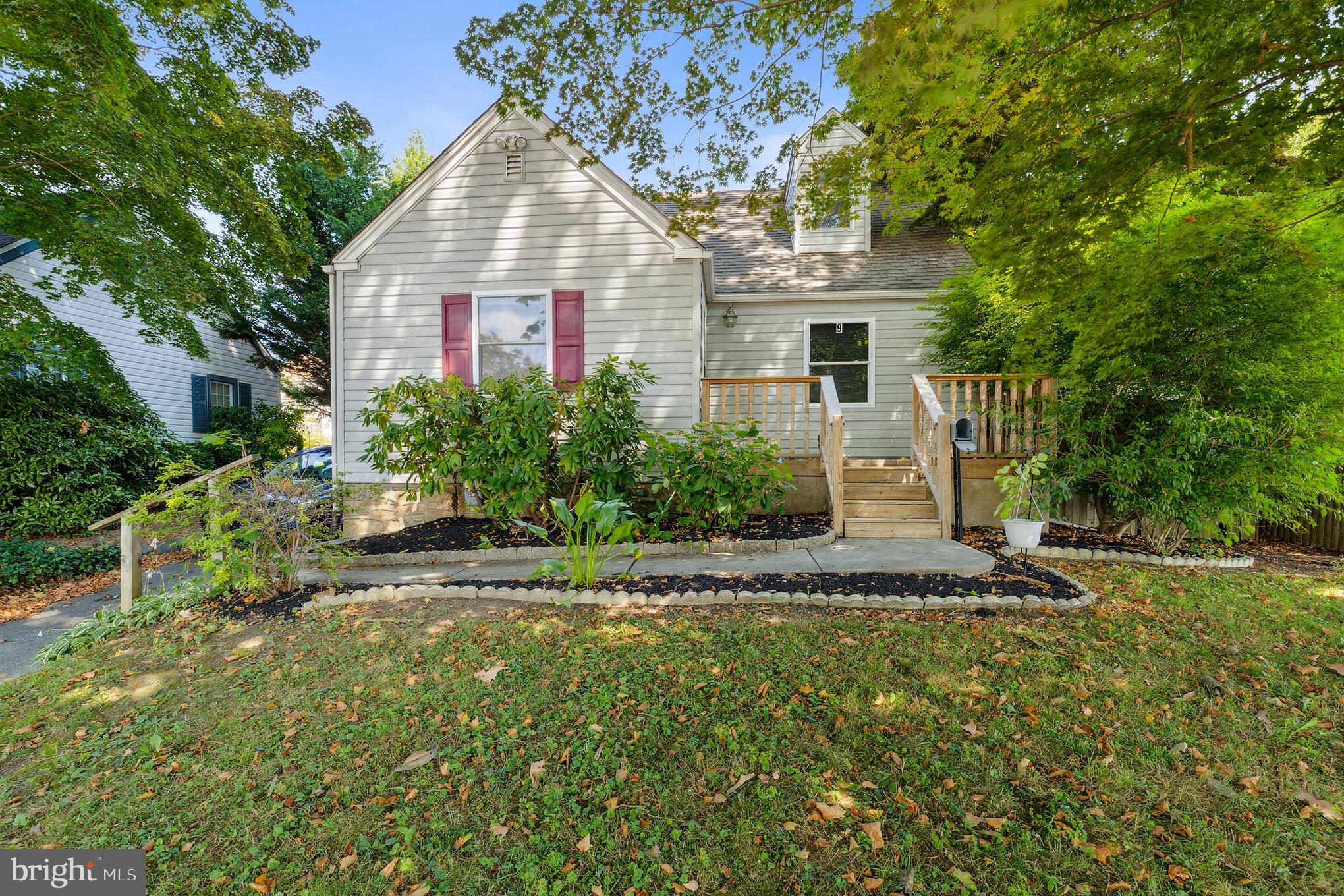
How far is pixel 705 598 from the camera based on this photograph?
13.5 ft

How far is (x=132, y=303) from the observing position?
7.42m

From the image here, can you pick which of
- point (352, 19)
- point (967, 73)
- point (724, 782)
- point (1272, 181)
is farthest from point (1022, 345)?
point (352, 19)

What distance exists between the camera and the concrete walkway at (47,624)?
4172 mm

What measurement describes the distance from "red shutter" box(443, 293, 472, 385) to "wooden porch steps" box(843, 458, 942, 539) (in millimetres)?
5469

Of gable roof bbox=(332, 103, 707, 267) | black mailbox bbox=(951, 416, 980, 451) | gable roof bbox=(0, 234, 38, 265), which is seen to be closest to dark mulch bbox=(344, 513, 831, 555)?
black mailbox bbox=(951, 416, 980, 451)

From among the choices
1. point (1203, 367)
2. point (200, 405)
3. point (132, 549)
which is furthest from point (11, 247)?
point (1203, 367)

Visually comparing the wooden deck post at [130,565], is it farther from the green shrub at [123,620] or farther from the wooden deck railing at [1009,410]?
the wooden deck railing at [1009,410]

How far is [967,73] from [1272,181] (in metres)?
2.59

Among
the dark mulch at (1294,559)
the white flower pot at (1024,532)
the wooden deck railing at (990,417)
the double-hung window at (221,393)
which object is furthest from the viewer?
the double-hung window at (221,393)

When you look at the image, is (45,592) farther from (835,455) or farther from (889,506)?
(889,506)

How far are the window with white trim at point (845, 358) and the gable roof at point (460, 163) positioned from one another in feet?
9.52

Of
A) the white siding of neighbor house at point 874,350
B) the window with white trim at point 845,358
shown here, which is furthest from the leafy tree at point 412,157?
the window with white trim at point 845,358

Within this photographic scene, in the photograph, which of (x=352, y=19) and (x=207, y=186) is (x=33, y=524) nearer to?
(x=207, y=186)

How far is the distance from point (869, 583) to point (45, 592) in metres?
9.12
